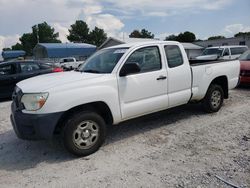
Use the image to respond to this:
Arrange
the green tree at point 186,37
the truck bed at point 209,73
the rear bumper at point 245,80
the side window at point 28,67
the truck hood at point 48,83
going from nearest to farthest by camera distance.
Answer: the truck hood at point 48,83
the truck bed at point 209,73
the rear bumper at point 245,80
the side window at point 28,67
the green tree at point 186,37

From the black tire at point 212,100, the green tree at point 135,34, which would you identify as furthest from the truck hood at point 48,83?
the green tree at point 135,34

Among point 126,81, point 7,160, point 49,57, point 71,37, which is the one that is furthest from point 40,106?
point 71,37

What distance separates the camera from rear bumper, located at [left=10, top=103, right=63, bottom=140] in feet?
12.7

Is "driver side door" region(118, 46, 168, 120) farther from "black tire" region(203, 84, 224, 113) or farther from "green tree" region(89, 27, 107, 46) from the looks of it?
"green tree" region(89, 27, 107, 46)

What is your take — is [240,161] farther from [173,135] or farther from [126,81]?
[126,81]

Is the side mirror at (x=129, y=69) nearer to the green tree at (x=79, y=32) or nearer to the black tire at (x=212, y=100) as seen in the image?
the black tire at (x=212, y=100)

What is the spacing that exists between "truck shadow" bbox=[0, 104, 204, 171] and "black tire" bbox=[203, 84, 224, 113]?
0.83ft

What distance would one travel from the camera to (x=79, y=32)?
8444 cm

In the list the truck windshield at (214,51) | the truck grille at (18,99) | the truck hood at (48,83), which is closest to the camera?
the truck hood at (48,83)

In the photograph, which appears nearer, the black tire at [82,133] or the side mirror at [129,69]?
the black tire at [82,133]

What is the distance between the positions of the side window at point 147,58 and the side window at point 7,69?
21.3ft

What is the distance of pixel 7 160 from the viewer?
4.32 meters

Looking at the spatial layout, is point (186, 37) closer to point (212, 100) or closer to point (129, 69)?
point (212, 100)

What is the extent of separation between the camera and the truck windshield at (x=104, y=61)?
15.6 ft
